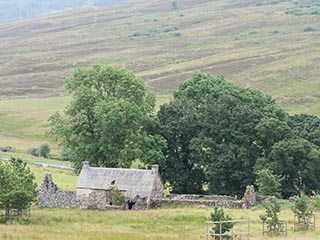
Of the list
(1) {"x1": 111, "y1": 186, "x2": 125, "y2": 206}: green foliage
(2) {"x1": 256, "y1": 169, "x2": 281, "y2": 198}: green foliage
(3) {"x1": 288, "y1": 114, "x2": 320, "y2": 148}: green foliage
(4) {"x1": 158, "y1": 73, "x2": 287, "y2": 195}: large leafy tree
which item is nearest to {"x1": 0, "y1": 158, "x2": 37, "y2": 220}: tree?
(1) {"x1": 111, "y1": 186, "x2": 125, "y2": 206}: green foliage

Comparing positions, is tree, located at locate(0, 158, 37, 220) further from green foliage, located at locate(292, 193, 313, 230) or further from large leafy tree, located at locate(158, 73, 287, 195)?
large leafy tree, located at locate(158, 73, 287, 195)

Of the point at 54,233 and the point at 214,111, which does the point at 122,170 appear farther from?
the point at 54,233

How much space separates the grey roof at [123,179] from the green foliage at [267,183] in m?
9.01

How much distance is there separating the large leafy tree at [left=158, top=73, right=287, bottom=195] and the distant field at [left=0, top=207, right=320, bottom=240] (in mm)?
13037

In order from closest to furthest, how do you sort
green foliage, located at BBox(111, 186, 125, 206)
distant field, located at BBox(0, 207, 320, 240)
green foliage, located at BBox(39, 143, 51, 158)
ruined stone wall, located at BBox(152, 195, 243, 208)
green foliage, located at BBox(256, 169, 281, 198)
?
distant field, located at BBox(0, 207, 320, 240) < ruined stone wall, located at BBox(152, 195, 243, 208) < green foliage, located at BBox(111, 186, 125, 206) < green foliage, located at BBox(256, 169, 281, 198) < green foliage, located at BBox(39, 143, 51, 158)

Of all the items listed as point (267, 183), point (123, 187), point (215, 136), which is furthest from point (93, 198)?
point (215, 136)

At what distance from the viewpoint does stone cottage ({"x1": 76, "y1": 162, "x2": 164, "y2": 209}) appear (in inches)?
2350

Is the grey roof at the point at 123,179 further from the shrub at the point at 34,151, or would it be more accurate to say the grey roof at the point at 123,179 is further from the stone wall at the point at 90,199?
the shrub at the point at 34,151

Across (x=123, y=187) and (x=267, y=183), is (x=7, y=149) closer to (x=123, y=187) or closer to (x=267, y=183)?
(x=123, y=187)

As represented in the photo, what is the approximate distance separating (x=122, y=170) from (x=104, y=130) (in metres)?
8.41

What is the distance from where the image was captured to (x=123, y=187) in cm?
6038

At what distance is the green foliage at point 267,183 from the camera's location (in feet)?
201

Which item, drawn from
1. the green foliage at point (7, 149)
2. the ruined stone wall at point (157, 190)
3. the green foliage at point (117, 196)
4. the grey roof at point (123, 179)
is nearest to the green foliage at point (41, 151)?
the green foliage at point (7, 149)

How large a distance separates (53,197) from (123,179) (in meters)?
6.11
